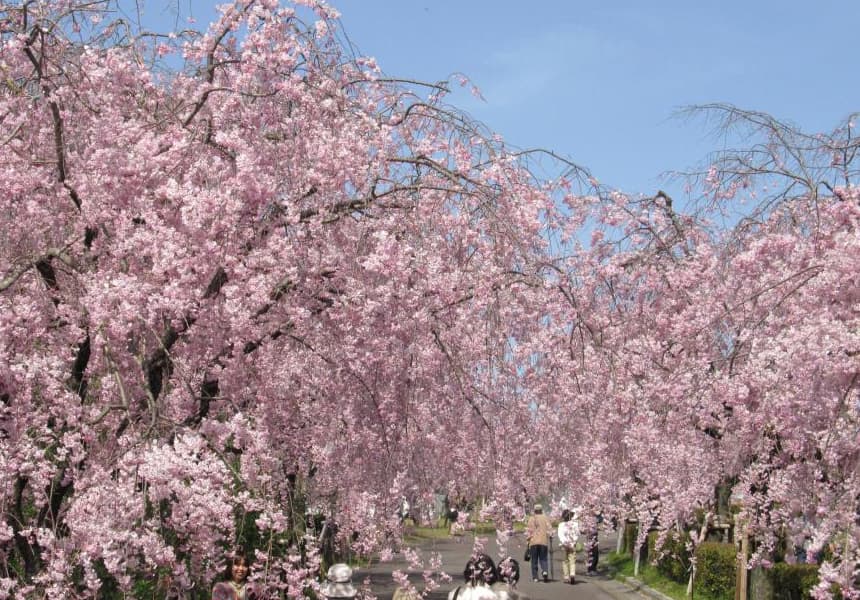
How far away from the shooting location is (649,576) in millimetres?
20109

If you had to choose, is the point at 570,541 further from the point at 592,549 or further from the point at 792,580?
the point at 792,580

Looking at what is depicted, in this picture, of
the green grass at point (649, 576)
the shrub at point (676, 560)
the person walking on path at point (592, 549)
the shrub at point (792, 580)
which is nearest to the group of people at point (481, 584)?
the shrub at point (792, 580)

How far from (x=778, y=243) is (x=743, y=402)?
1.69m

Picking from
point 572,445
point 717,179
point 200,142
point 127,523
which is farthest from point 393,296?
point 572,445

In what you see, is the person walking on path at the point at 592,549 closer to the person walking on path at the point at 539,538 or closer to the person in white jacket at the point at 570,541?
the person in white jacket at the point at 570,541

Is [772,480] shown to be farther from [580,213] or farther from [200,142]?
[200,142]

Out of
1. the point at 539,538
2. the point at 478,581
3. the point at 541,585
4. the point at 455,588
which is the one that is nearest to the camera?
the point at 478,581

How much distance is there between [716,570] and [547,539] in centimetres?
471

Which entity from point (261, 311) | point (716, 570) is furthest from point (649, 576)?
point (261, 311)

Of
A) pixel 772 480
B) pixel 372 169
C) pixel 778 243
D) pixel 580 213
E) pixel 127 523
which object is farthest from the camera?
pixel 580 213

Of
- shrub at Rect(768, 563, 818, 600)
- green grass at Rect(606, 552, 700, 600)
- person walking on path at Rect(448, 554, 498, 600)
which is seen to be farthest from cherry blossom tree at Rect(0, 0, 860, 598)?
green grass at Rect(606, 552, 700, 600)

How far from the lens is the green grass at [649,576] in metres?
17.4

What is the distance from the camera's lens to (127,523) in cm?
573

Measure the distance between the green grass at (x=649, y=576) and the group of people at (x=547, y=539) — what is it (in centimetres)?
111
